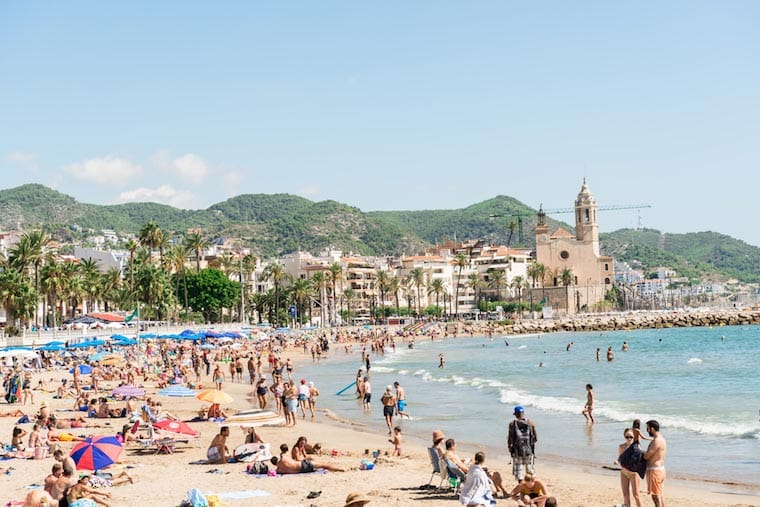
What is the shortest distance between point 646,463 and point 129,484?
26.7 feet

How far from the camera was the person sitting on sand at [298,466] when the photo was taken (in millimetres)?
14734

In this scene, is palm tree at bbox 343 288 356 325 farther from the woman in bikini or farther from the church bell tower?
the woman in bikini

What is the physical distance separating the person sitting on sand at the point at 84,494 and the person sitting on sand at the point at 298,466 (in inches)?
137

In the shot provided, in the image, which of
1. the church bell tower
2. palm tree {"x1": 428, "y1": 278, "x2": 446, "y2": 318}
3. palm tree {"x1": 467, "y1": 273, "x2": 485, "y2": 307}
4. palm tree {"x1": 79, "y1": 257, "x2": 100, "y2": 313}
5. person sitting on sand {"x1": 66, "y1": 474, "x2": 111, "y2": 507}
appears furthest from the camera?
the church bell tower

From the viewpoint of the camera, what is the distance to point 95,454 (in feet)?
46.2

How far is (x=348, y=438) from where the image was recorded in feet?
67.8

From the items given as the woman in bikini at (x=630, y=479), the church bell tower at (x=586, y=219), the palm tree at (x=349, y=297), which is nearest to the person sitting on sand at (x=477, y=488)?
the woman in bikini at (x=630, y=479)

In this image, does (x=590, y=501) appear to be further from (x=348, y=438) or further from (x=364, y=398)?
(x=364, y=398)

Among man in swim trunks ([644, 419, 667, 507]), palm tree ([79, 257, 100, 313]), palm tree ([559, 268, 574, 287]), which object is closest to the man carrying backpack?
man in swim trunks ([644, 419, 667, 507])

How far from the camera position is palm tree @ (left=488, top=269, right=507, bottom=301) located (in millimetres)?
133875

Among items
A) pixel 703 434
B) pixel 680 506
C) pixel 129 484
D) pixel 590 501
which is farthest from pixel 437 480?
pixel 703 434

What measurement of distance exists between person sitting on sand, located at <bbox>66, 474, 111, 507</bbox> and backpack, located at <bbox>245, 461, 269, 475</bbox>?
10.9 ft

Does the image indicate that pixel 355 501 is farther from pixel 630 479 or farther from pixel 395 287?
pixel 395 287

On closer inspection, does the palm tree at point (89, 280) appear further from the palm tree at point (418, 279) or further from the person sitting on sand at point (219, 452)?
the person sitting on sand at point (219, 452)
